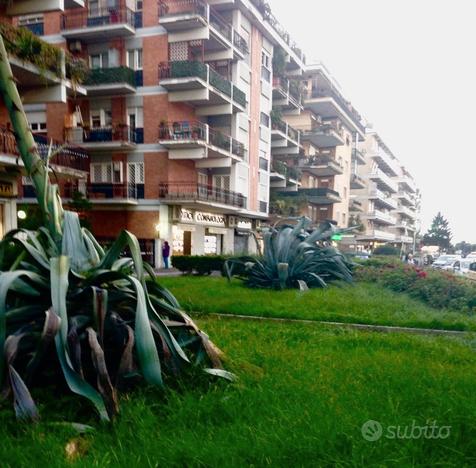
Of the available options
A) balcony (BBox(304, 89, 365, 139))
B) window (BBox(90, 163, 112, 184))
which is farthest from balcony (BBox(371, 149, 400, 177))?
window (BBox(90, 163, 112, 184))

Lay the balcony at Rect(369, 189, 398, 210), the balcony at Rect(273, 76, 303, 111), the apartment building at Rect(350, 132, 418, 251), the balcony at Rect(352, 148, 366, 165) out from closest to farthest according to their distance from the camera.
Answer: the balcony at Rect(273, 76, 303, 111) < the balcony at Rect(352, 148, 366, 165) < the apartment building at Rect(350, 132, 418, 251) < the balcony at Rect(369, 189, 398, 210)

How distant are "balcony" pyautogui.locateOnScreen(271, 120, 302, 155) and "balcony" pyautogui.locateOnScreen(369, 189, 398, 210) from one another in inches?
937

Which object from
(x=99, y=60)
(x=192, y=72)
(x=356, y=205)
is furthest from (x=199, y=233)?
(x=356, y=205)

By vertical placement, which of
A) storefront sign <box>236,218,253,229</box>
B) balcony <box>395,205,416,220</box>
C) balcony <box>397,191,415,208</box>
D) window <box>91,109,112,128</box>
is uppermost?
balcony <box>397,191,415,208</box>

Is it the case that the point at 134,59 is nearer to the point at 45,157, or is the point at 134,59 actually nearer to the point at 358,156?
the point at 45,157

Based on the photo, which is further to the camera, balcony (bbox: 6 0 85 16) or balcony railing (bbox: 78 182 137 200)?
balcony railing (bbox: 78 182 137 200)

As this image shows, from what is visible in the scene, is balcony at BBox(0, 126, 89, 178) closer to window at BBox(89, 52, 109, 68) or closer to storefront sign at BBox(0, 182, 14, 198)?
storefront sign at BBox(0, 182, 14, 198)

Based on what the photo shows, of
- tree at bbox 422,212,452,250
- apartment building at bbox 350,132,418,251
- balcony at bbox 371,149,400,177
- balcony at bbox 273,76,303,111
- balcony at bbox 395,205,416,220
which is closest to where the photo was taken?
balcony at bbox 273,76,303,111

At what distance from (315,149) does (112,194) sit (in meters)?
28.3

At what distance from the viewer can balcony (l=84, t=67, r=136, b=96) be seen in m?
22.0

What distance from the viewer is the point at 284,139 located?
114 ft

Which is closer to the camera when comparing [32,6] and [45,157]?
[45,157]

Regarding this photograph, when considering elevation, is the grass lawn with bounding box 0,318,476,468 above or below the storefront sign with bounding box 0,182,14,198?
below

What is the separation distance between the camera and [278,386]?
3045 millimetres
